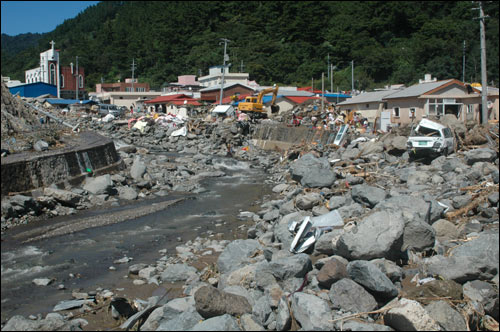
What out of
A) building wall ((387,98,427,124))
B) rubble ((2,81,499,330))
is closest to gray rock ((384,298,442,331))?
rubble ((2,81,499,330))

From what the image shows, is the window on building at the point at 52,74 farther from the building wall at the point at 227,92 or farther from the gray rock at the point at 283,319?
the gray rock at the point at 283,319

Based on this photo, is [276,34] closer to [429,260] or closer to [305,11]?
[305,11]

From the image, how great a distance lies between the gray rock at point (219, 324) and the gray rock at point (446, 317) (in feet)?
7.47

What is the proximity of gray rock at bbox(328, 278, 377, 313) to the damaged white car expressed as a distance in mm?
11384

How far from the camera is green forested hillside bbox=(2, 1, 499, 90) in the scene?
5322 centimetres

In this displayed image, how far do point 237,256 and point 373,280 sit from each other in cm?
307

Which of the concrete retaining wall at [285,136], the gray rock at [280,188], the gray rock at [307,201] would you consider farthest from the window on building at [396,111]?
the gray rock at [307,201]

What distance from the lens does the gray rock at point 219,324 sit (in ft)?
16.6

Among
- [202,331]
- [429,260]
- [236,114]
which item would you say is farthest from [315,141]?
[202,331]

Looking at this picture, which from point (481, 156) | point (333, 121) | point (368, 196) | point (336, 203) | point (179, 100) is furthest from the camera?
point (179, 100)

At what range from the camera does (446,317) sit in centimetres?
Result: 521

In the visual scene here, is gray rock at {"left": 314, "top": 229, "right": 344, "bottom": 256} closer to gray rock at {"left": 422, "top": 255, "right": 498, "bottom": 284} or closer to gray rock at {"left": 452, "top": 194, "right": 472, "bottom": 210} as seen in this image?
gray rock at {"left": 422, "top": 255, "right": 498, "bottom": 284}

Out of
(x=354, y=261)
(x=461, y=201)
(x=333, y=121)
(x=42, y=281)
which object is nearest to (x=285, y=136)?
(x=333, y=121)

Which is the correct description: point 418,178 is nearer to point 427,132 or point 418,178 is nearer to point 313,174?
point 313,174
